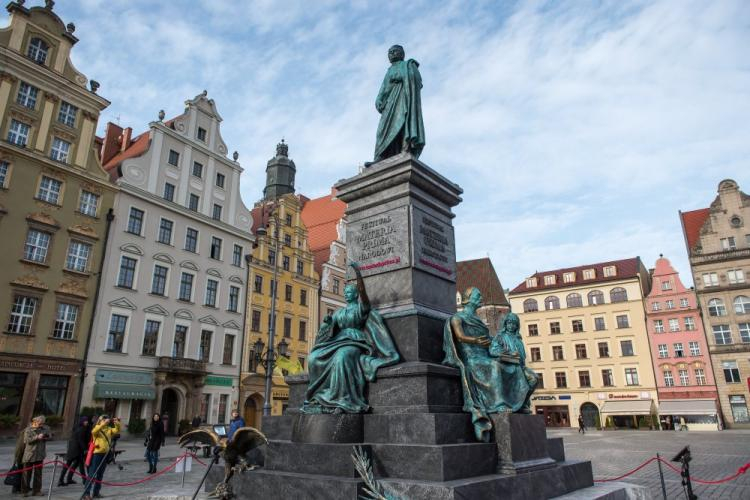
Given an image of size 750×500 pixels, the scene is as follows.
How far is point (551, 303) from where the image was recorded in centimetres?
4844

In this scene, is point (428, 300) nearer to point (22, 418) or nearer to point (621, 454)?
point (621, 454)

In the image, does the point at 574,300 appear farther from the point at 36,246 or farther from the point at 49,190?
the point at 36,246

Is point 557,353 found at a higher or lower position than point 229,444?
higher

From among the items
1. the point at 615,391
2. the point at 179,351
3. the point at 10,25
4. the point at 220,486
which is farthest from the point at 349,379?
the point at 615,391

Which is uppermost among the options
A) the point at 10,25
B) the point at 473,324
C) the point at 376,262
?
the point at 10,25

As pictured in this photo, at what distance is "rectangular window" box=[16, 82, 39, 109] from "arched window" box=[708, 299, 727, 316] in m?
44.5

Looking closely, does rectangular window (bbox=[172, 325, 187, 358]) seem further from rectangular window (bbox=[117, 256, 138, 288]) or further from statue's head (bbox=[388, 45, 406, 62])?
statue's head (bbox=[388, 45, 406, 62])

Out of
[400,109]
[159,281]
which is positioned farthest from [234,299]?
[400,109]

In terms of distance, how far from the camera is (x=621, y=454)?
17.4 metres

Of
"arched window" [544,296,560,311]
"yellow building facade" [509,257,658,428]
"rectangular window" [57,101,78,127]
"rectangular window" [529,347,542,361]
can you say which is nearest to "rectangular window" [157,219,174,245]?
"rectangular window" [57,101,78,127]

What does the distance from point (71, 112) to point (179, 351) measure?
12.3 metres

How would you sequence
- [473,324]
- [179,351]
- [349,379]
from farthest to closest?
[179,351], [473,324], [349,379]

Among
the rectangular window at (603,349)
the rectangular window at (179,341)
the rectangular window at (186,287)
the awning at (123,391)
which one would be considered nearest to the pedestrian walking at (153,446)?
the awning at (123,391)

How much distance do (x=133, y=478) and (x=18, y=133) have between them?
56.4 ft
